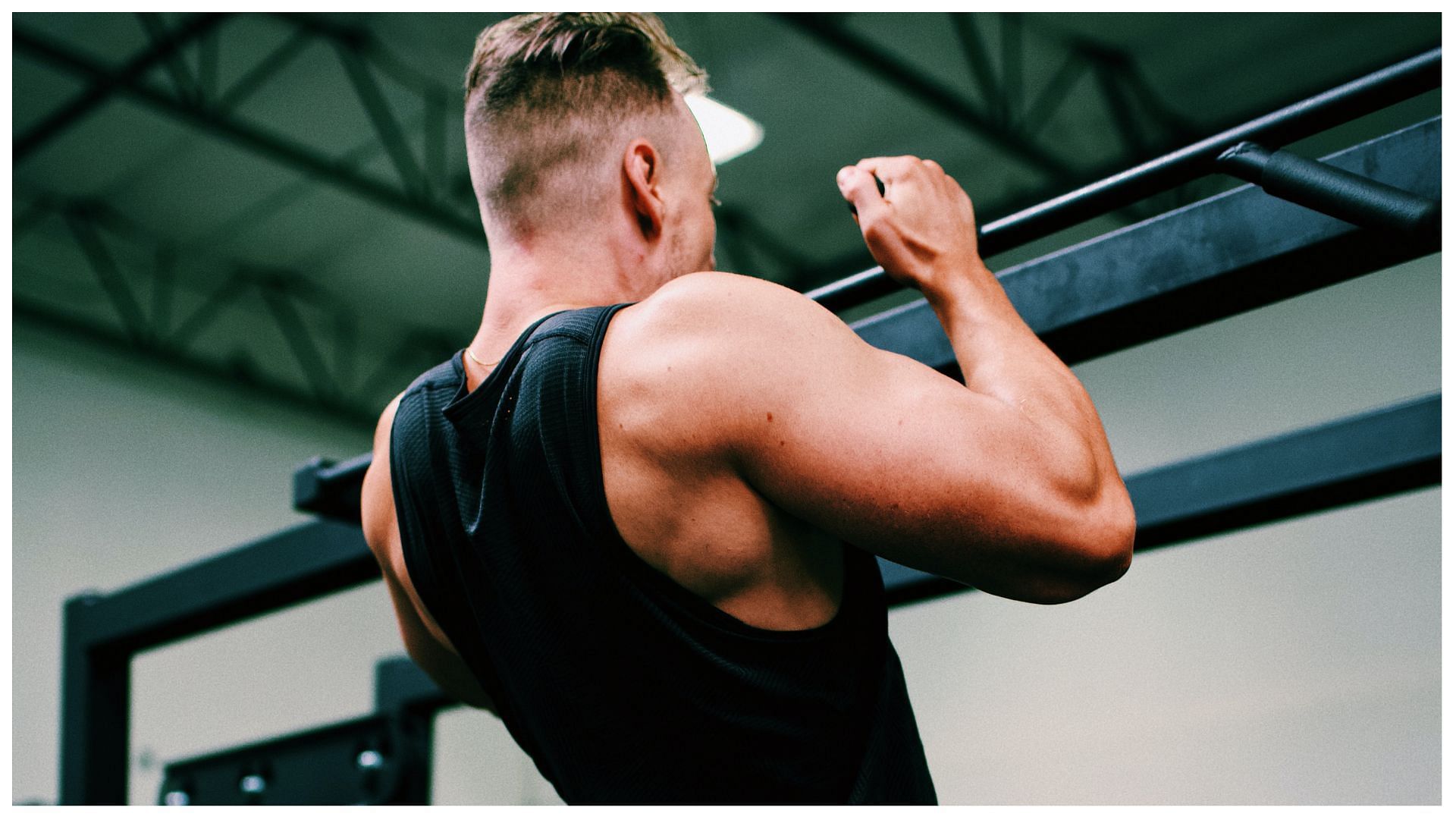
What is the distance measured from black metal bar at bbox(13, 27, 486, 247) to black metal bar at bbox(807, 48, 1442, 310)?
→ 18.9 feet

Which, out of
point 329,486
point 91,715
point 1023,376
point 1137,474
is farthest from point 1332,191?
point 91,715

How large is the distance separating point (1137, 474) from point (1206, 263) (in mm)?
678

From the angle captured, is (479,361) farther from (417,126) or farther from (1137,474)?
(417,126)

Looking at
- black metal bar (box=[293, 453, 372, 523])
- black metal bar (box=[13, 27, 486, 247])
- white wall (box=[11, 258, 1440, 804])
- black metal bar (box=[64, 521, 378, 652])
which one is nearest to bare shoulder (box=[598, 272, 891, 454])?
black metal bar (box=[293, 453, 372, 523])

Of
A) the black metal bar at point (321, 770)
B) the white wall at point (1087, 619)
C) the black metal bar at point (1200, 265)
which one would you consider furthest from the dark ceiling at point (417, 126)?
the black metal bar at point (1200, 265)

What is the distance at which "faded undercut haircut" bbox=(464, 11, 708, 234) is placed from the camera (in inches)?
48.1

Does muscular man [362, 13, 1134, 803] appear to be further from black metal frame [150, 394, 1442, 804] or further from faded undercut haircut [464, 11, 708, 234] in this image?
black metal frame [150, 394, 1442, 804]

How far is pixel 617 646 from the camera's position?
1.04 m

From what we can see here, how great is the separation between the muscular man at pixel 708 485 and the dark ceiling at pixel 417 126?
15.7ft

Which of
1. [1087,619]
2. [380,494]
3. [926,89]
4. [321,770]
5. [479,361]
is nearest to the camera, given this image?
[479,361]

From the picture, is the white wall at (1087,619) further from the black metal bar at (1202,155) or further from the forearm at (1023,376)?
the forearm at (1023,376)

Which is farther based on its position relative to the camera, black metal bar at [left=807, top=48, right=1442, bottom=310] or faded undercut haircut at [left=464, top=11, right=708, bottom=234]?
faded undercut haircut at [left=464, top=11, right=708, bottom=234]

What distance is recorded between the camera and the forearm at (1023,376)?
0.95 metres

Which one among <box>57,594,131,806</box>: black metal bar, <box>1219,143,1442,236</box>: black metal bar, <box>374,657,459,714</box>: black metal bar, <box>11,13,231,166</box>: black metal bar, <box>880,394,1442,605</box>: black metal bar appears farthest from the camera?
<box>11,13,231,166</box>: black metal bar
